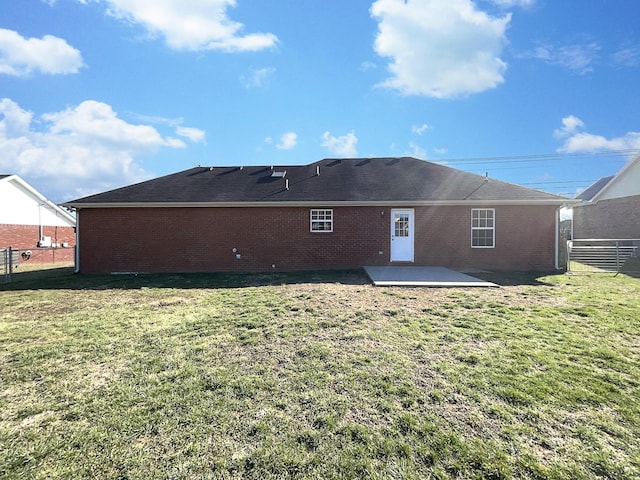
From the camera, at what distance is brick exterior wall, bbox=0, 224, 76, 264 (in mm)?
19844

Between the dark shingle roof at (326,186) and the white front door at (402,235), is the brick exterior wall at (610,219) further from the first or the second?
the white front door at (402,235)

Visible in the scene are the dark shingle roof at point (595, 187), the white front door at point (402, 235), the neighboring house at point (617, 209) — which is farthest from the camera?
the dark shingle roof at point (595, 187)

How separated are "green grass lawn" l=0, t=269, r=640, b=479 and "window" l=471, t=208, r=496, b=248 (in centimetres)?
615

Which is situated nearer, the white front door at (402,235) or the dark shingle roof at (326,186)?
the dark shingle roof at (326,186)

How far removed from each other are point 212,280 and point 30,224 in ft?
63.0

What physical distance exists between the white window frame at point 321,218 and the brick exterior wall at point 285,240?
0.52ft

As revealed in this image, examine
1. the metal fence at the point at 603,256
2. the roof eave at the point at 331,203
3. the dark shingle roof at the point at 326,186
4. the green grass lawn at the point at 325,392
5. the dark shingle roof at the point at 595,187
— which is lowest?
the green grass lawn at the point at 325,392

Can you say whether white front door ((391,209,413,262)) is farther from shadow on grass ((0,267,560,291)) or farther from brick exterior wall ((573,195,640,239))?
brick exterior wall ((573,195,640,239))

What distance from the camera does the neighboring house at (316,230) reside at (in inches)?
488

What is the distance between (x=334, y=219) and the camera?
12.6 m

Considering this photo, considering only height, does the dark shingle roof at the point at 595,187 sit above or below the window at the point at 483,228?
above

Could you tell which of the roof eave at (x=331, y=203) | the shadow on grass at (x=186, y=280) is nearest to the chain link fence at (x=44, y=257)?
the shadow on grass at (x=186, y=280)

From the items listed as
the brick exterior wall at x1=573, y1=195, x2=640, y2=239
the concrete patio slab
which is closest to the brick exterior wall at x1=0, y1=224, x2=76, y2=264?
the concrete patio slab

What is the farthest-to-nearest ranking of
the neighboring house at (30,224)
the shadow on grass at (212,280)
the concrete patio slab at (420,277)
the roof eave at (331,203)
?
the neighboring house at (30,224)
the roof eave at (331,203)
the shadow on grass at (212,280)
the concrete patio slab at (420,277)
